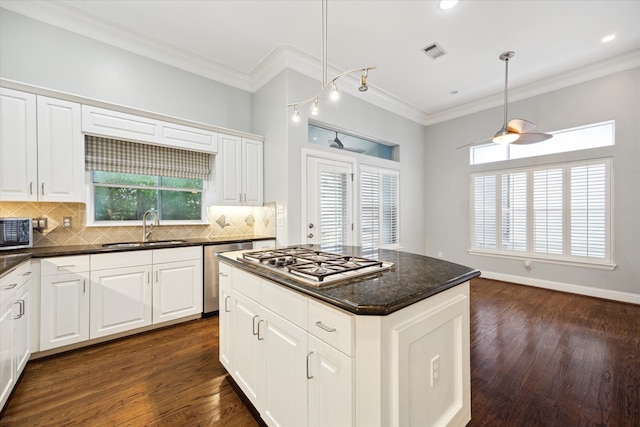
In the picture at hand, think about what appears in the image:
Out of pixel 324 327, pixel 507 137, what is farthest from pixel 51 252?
pixel 507 137

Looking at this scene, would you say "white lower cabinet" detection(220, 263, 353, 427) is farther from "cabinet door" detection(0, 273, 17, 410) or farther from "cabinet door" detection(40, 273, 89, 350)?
"cabinet door" detection(40, 273, 89, 350)

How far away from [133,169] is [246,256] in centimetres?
230

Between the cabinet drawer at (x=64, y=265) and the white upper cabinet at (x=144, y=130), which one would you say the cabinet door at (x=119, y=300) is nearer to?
the cabinet drawer at (x=64, y=265)

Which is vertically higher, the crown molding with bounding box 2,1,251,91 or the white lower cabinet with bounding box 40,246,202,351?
the crown molding with bounding box 2,1,251,91

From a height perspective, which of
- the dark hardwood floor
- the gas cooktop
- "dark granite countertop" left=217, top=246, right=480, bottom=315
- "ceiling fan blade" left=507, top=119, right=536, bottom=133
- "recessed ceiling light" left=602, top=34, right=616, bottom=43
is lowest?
the dark hardwood floor

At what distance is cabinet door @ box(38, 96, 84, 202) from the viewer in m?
2.43

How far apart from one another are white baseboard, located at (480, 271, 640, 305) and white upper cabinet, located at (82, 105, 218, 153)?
17.5 feet

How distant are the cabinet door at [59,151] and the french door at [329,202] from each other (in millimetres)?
2506

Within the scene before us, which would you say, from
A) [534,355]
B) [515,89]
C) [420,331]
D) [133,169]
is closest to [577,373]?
[534,355]

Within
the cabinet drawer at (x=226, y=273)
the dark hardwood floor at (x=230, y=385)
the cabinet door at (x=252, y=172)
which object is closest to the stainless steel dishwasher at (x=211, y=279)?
the dark hardwood floor at (x=230, y=385)

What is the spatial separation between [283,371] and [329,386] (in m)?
0.35

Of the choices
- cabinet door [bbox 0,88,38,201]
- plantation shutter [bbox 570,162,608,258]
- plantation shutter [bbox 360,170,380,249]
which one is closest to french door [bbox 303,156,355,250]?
plantation shutter [bbox 360,170,380,249]

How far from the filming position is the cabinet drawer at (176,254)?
2.81 m

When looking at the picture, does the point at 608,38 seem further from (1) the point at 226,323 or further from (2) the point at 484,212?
(1) the point at 226,323
